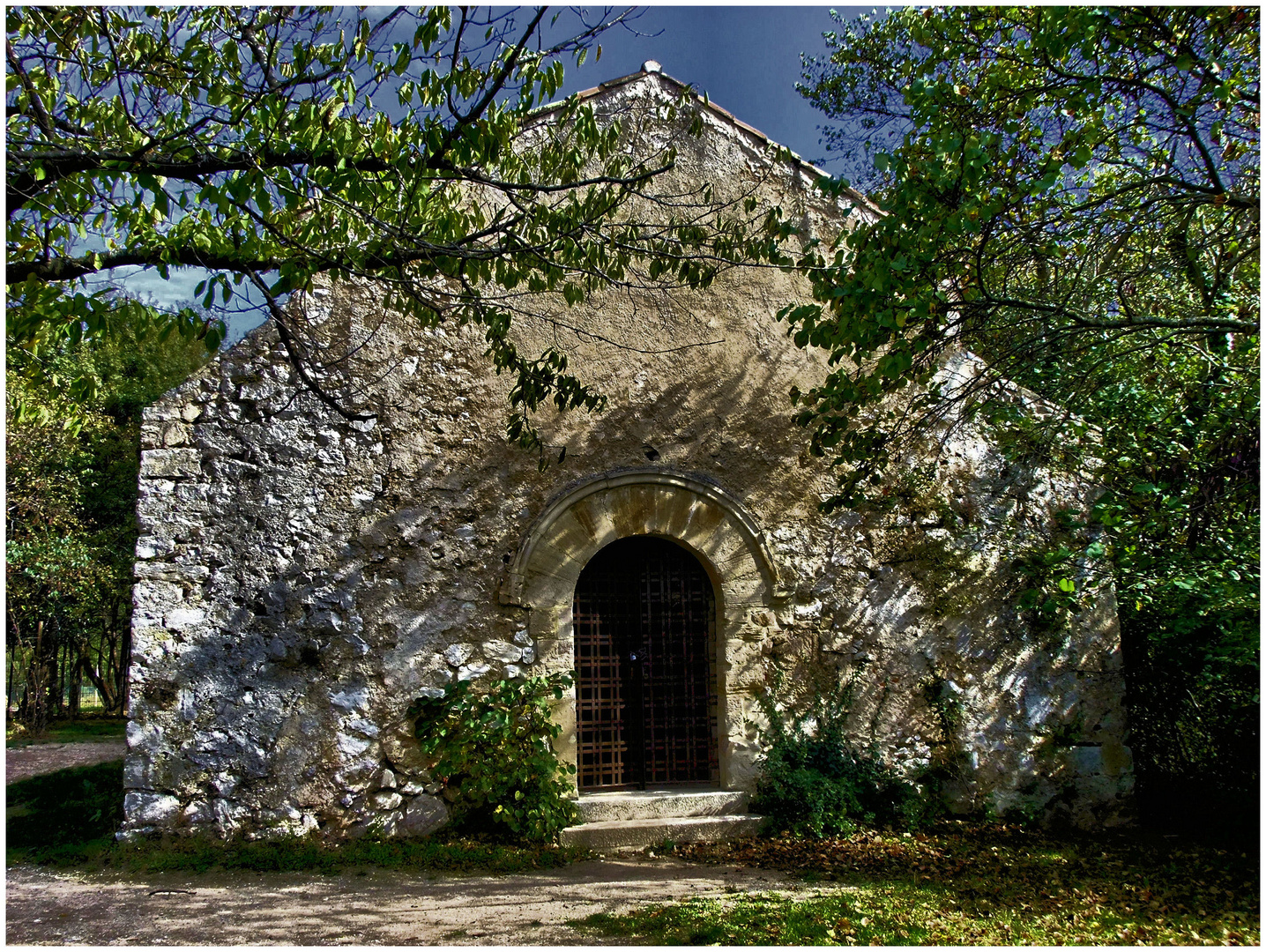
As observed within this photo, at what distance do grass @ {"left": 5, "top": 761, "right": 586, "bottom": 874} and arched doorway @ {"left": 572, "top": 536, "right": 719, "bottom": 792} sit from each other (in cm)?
92

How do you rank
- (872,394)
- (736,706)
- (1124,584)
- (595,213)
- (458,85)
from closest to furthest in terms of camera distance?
(458,85) < (595,213) < (872,394) < (736,706) < (1124,584)

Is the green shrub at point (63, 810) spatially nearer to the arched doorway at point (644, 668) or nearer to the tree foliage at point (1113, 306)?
the arched doorway at point (644, 668)

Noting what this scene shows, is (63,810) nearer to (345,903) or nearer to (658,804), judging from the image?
(345,903)

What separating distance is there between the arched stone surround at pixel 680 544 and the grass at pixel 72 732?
7277 millimetres

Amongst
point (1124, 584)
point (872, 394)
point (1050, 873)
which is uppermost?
point (872, 394)

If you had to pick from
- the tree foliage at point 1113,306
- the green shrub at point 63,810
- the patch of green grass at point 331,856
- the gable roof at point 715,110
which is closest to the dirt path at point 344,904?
the patch of green grass at point 331,856

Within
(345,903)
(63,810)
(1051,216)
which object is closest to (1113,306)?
(1051,216)

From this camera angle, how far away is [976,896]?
4.55 meters

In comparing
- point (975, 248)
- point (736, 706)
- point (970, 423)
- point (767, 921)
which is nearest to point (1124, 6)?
point (975, 248)

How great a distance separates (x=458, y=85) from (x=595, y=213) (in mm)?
948

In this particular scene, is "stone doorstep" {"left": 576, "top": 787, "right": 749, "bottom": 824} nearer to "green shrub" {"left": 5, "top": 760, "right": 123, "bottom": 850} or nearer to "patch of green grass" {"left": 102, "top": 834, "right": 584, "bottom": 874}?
"patch of green grass" {"left": 102, "top": 834, "right": 584, "bottom": 874}

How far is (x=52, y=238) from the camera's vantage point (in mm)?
3924

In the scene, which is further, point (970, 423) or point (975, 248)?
point (970, 423)

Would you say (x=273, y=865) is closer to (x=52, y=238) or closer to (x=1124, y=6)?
(x=52, y=238)
